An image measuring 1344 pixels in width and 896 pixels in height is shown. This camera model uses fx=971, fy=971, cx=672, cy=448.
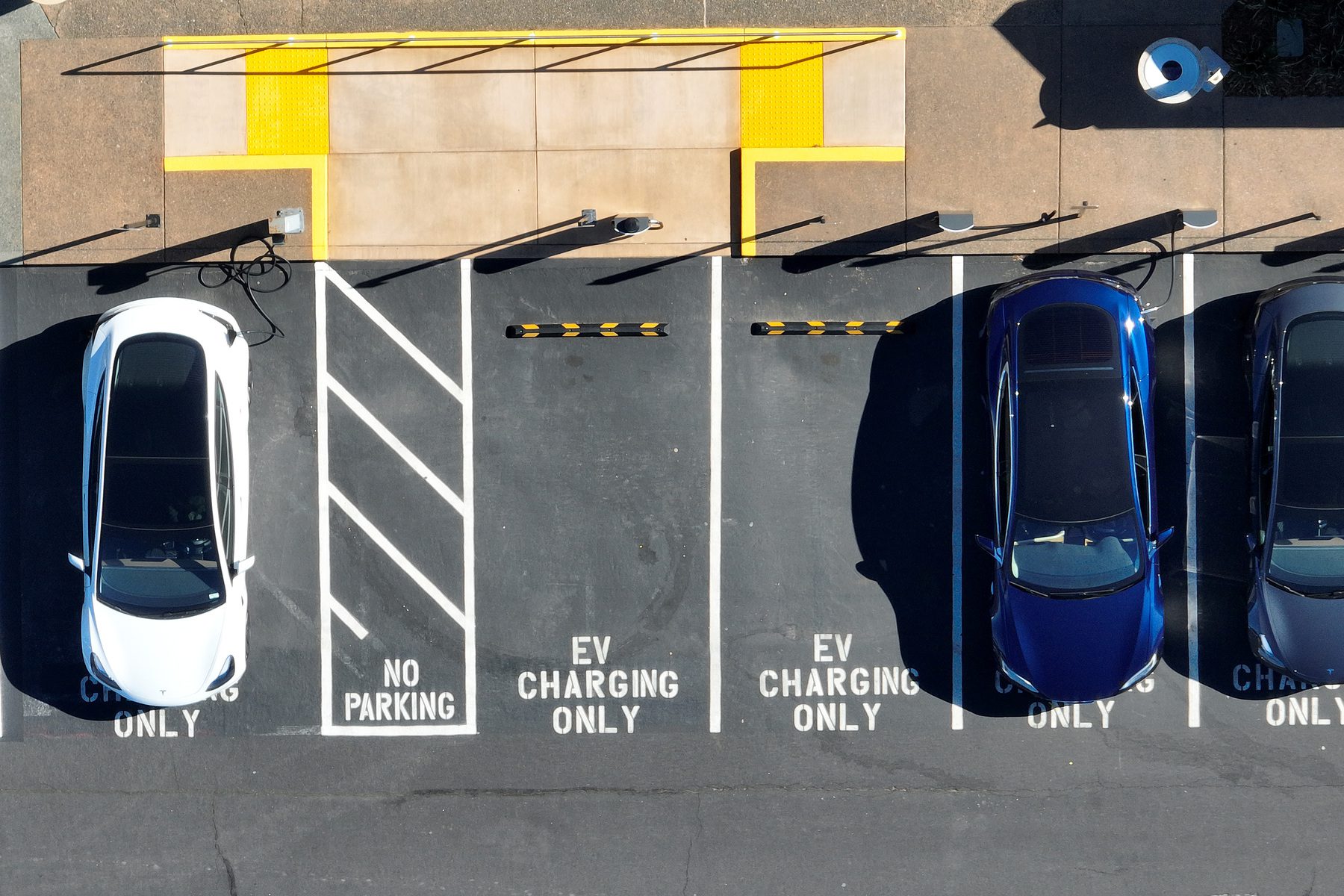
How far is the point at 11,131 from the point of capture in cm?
1068

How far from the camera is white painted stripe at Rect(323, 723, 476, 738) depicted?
1070 centimetres

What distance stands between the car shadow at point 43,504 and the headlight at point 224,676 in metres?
1.56

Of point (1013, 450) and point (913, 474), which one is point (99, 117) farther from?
point (1013, 450)

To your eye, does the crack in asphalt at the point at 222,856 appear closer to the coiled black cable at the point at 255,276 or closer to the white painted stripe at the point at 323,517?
the white painted stripe at the point at 323,517

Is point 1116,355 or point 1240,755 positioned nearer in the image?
point 1116,355

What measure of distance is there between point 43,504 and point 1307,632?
531 inches

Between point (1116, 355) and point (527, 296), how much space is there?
6.16 metres

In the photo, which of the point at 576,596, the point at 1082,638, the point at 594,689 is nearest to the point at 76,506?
the point at 576,596

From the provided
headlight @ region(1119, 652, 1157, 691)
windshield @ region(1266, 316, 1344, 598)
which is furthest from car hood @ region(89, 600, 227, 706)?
windshield @ region(1266, 316, 1344, 598)

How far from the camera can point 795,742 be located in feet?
35.0

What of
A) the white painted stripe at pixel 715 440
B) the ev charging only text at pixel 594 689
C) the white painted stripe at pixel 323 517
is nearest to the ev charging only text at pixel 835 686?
the white painted stripe at pixel 715 440

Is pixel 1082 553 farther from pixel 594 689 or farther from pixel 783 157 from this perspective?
pixel 594 689

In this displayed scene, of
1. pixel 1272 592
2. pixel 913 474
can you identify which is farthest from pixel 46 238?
pixel 1272 592

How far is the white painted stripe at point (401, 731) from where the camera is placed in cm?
1070
